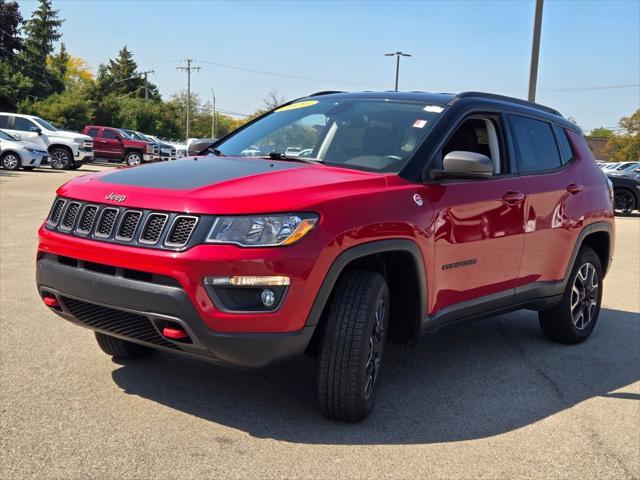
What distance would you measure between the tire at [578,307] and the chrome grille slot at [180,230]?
3.46 metres

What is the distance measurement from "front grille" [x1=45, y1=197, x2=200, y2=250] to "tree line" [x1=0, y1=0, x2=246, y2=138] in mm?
47984


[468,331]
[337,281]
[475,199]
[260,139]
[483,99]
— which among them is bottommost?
[468,331]

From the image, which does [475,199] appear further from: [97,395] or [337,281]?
[97,395]

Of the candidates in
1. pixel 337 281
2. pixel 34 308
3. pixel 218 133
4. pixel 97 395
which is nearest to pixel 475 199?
pixel 337 281

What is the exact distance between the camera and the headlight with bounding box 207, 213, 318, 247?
10.5ft

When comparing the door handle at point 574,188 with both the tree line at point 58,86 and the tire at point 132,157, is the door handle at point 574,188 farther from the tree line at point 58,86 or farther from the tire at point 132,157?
the tree line at point 58,86

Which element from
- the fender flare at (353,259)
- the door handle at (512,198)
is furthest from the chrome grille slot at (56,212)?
the door handle at (512,198)

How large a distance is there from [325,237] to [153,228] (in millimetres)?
812

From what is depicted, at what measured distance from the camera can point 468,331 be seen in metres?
6.06

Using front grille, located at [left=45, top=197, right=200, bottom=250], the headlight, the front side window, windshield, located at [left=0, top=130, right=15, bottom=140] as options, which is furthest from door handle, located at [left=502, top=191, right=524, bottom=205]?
the front side window

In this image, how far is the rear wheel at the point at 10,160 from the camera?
2250 centimetres

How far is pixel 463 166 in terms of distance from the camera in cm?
400

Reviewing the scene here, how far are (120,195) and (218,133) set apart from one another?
123 m

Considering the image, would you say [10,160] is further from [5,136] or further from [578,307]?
[578,307]
